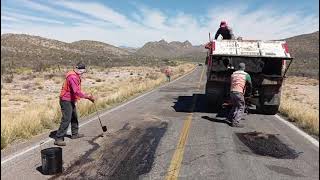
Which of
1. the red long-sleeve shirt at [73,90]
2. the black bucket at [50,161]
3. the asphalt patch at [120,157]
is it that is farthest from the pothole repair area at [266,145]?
the black bucket at [50,161]

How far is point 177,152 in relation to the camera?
384 inches

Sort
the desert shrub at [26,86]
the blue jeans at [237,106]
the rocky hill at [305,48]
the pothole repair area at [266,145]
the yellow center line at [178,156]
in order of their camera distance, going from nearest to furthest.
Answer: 1. the yellow center line at [178,156]
2. the pothole repair area at [266,145]
3. the blue jeans at [237,106]
4. the desert shrub at [26,86]
5. the rocky hill at [305,48]

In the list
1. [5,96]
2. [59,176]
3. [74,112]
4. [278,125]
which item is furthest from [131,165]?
[5,96]

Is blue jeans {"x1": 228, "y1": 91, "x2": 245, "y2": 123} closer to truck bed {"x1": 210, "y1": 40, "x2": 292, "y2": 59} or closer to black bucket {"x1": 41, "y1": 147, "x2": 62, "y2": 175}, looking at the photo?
truck bed {"x1": 210, "y1": 40, "x2": 292, "y2": 59}

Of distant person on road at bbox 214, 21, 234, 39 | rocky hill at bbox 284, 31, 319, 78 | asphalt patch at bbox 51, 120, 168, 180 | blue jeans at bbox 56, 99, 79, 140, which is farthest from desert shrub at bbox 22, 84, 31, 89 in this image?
rocky hill at bbox 284, 31, 319, 78

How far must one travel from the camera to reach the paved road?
816 centimetres

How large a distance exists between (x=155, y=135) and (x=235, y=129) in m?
2.68

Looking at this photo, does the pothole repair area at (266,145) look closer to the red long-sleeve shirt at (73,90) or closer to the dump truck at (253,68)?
the dump truck at (253,68)

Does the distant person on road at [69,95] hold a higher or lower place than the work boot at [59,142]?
higher

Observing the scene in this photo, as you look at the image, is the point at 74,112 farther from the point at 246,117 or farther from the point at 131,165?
the point at 246,117

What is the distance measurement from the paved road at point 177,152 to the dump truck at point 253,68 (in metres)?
1.71

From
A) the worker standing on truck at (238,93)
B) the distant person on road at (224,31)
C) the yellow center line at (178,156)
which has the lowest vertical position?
the yellow center line at (178,156)

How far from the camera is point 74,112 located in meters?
11.2

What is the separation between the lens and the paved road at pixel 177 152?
8156mm
